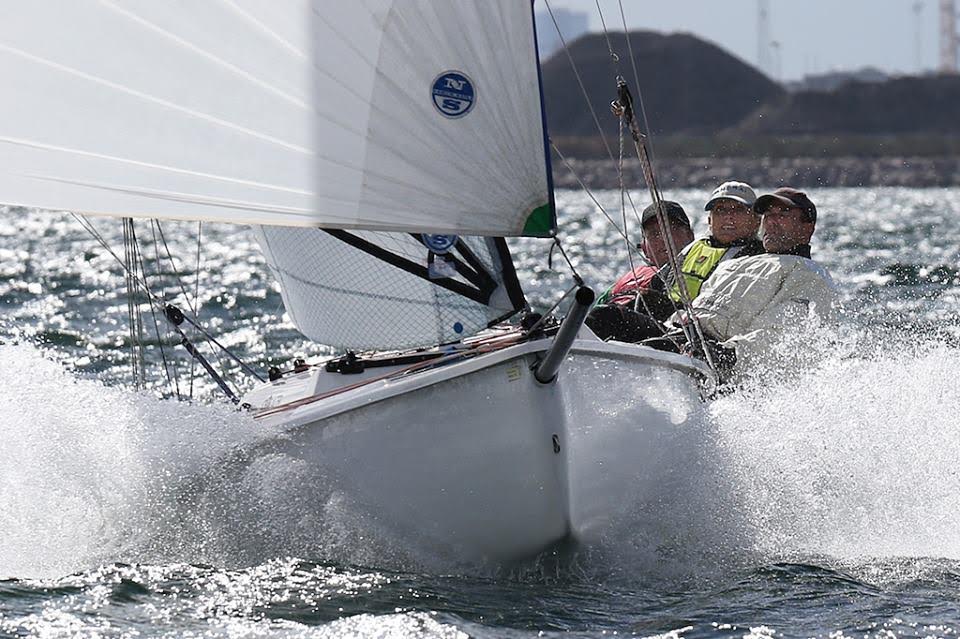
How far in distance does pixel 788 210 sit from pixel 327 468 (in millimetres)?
2213

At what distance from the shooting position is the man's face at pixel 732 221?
19.8ft

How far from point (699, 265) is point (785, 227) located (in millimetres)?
502

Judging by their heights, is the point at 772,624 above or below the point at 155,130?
below

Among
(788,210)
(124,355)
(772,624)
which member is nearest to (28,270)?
(124,355)

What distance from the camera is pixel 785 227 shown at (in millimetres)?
5695

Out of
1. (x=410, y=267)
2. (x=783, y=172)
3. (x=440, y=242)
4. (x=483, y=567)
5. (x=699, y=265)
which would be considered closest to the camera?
(x=483, y=567)

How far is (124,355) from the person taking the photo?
9.60m

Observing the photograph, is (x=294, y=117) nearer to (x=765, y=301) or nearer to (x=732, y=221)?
(x=765, y=301)

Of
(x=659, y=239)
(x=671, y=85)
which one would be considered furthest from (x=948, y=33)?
(x=659, y=239)

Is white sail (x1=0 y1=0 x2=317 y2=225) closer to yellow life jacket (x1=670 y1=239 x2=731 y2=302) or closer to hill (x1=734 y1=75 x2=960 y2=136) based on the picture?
yellow life jacket (x1=670 y1=239 x2=731 y2=302)

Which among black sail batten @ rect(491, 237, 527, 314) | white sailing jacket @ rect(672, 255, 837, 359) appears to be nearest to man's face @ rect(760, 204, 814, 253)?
white sailing jacket @ rect(672, 255, 837, 359)

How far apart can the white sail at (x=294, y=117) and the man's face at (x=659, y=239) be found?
2.00 metres

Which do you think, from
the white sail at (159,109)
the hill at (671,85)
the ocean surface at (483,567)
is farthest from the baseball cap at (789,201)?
the hill at (671,85)

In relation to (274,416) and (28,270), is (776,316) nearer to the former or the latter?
(274,416)
